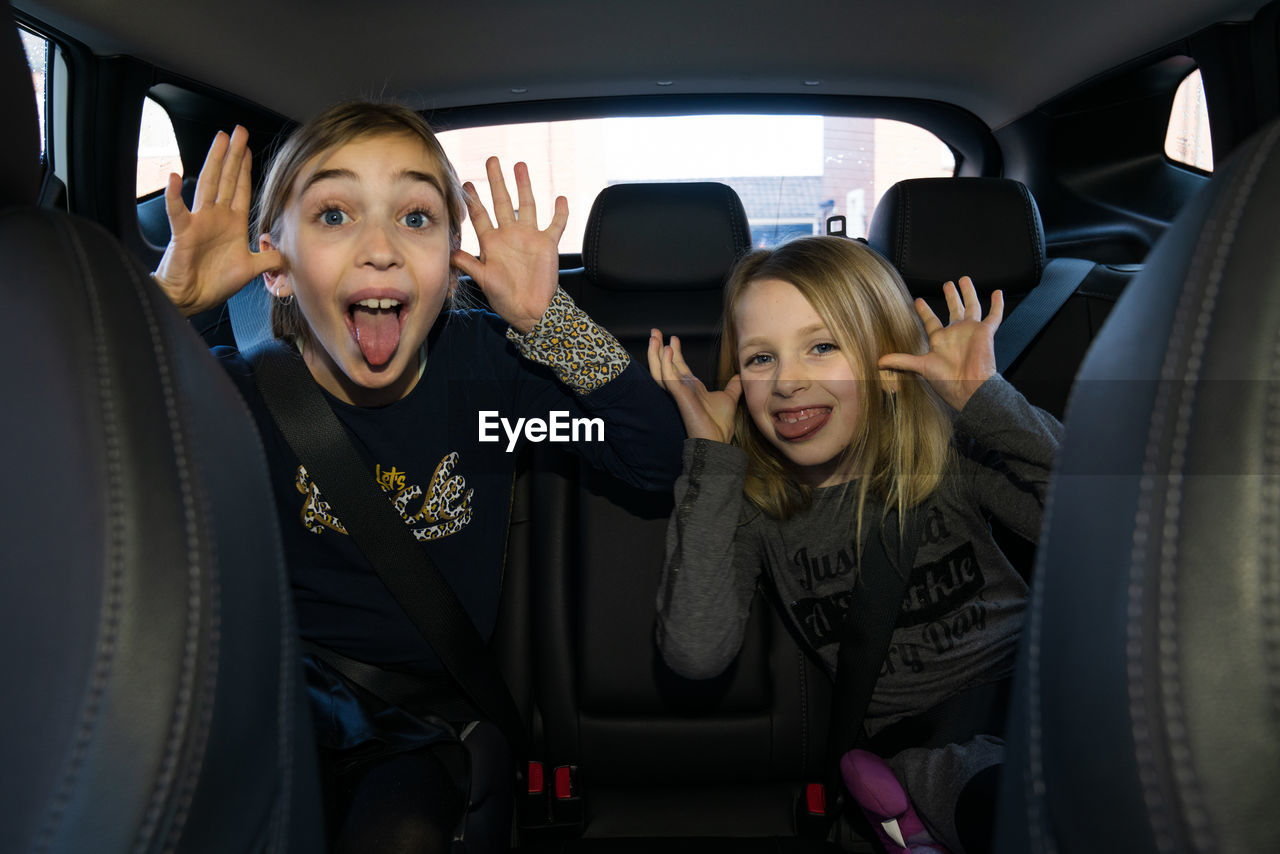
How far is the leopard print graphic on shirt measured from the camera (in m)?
1.31

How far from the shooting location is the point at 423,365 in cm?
142

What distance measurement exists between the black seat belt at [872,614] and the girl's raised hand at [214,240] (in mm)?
962

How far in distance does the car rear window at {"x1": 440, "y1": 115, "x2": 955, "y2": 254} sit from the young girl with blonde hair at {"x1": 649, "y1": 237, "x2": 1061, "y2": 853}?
1.07 metres

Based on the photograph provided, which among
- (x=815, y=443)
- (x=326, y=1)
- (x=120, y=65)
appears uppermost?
(x=326, y=1)

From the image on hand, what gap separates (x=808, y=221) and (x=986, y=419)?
1439mm

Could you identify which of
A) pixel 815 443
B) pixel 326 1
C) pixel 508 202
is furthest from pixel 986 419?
pixel 326 1

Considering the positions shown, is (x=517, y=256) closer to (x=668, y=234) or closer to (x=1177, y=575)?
(x=668, y=234)

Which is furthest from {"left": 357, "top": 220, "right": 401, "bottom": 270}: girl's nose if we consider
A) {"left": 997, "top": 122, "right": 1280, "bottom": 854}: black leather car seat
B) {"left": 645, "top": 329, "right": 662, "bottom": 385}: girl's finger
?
{"left": 997, "top": 122, "right": 1280, "bottom": 854}: black leather car seat

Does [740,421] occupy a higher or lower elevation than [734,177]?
lower

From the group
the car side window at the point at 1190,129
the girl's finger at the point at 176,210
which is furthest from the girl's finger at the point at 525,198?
the car side window at the point at 1190,129

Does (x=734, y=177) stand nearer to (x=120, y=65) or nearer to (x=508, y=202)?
(x=508, y=202)

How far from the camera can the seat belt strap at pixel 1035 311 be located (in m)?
1.84

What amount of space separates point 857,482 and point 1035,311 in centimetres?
76

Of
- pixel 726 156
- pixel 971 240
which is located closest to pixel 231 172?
pixel 971 240
